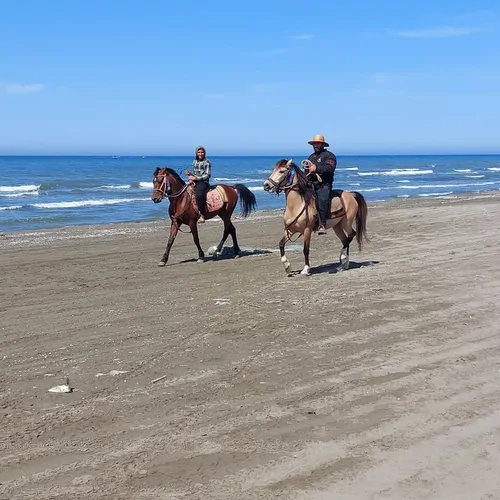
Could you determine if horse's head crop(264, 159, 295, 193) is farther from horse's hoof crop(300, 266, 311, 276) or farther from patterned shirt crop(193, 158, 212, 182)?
patterned shirt crop(193, 158, 212, 182)

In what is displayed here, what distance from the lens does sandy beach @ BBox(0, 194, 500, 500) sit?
4598 mm

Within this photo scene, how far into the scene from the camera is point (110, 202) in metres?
36.4

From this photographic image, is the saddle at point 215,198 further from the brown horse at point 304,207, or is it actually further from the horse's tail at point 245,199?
the brown horse at point 304,207

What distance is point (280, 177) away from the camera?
11617 millimetres

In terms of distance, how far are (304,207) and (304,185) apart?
37 centimetres

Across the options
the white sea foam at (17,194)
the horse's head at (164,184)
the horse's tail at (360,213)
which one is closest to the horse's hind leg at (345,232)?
the horse's tail at (360,213)

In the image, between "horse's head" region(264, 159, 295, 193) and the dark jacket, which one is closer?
"horse's head" region(264, 159, 295, 193)

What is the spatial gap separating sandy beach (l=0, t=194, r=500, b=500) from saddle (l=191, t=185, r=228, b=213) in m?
2.38

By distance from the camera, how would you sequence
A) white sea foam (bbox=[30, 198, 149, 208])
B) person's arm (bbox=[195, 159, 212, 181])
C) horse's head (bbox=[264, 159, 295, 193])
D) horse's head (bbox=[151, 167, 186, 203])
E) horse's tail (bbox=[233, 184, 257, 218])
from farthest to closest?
white sea foam (bbox=[30, 198, 149, 208]), horse's tail (bbox=[233, 184, 257, 218]), person's arm (bbox=[195, 159, 212, 181]), horse's head (bbox=[151, 167, 186, 203]), horse's head (bbox=[264, 159, 295, 193])

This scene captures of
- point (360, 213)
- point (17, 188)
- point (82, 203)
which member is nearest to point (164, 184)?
point (360, 213)

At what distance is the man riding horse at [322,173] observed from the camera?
11859 millimetres

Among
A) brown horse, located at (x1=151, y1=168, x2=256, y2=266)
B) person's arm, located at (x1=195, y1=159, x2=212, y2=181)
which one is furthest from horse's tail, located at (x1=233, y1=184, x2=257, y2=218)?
person's arm, located at (x1=195, y1=159, x2=212, y2=181)

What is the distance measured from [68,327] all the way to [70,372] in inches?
76.5

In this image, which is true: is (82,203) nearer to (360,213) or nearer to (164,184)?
(164,184)
